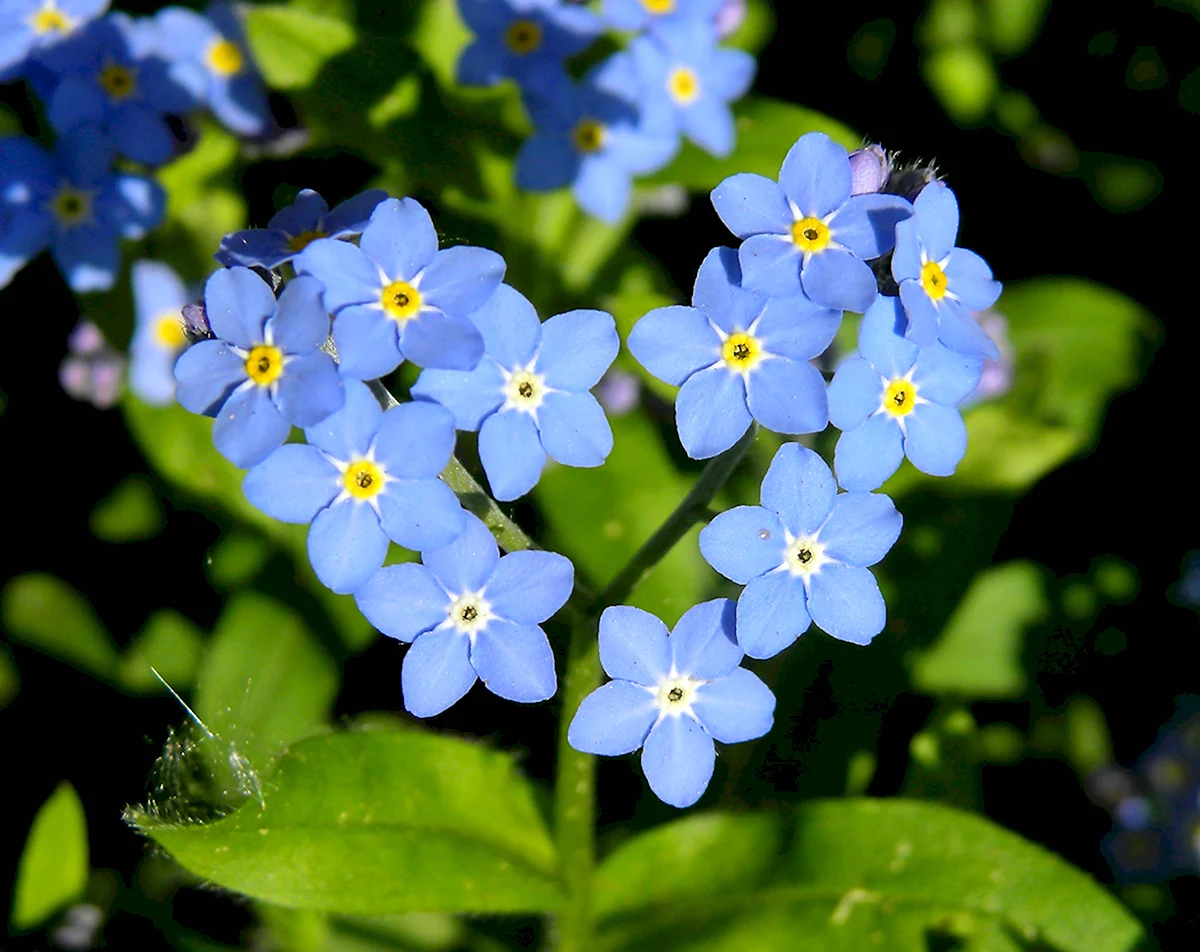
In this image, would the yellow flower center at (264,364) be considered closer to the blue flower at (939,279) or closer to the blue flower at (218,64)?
the blue flower at (939,279)

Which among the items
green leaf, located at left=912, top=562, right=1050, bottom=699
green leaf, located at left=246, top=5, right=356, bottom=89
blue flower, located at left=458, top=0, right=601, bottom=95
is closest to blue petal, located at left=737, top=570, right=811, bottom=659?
green leaf, located at left=912, top=562, right=1050, bottom=699

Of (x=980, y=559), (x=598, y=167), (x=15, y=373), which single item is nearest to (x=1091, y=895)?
(x=980, y=559)

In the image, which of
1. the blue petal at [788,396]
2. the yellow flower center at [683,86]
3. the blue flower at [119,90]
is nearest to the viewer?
the blue petal at [788,396]

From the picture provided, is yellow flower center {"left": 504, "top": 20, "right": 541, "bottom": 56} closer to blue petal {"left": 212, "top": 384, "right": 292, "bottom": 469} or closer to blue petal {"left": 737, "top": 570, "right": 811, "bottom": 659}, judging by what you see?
blue petal {"left": 212, "top": 384, "right": 292, "bottom": 469}

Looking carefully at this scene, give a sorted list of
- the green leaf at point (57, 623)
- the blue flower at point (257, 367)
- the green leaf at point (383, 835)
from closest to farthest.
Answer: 1. the blue flower at point (257, 367)
2. the green leaf at point (383, 835)
3. the green leaf at point (57, 623)

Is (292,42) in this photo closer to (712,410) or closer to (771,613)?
(712,410)

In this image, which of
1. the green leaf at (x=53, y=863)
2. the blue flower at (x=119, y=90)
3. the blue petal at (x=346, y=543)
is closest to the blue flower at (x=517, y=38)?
the blue flower at (x=119, y=90)

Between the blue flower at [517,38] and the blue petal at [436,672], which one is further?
the blue flower at [517,38]
